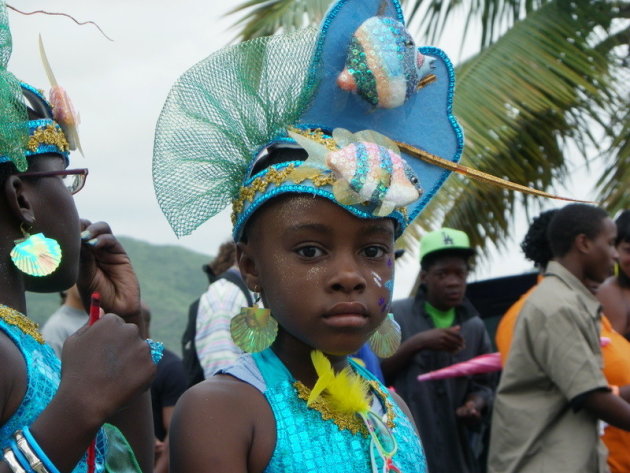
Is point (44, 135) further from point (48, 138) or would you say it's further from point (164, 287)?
point (164, 287)

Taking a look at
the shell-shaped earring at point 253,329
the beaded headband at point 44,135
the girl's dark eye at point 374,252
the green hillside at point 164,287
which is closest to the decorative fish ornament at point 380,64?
the girl's dark eye at point 374,252

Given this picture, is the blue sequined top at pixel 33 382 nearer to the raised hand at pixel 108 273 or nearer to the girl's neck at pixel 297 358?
the raised hand at pixel 108 273

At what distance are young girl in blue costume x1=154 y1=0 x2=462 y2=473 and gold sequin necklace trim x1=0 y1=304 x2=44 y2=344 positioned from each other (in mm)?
362

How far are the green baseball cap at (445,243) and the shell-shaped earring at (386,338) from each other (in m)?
3.40

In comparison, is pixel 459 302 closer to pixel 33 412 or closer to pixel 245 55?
pixel 245 55

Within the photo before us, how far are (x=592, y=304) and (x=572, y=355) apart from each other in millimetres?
384

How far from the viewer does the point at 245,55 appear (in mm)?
2465

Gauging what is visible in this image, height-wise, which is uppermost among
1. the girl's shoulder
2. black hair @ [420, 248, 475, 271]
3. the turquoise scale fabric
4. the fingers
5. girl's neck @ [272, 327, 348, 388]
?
the fingers

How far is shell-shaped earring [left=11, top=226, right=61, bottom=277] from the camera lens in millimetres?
2197

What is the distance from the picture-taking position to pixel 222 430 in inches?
85.0

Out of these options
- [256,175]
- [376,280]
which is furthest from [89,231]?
[376,280]

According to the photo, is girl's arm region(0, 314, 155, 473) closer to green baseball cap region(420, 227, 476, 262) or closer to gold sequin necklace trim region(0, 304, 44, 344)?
gold sequin necklace trim region(0, 304, 44, 344)

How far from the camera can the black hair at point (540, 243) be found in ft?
18.2

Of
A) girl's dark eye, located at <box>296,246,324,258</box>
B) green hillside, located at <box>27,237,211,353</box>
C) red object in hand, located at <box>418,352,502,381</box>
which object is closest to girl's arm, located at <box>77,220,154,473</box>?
girl's dark eye, located at <box>296,246,324,258</box>
